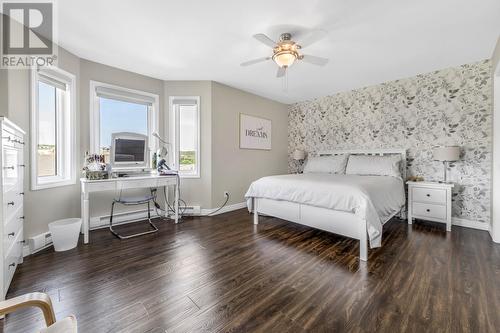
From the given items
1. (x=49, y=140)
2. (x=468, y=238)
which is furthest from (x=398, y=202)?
(x=49, y=140)

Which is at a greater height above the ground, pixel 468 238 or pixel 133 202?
pixel 133 202

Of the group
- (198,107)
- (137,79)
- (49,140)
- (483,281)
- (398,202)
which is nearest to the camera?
(483,281)

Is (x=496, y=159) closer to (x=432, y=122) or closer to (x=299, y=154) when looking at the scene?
(x=432, y=122)

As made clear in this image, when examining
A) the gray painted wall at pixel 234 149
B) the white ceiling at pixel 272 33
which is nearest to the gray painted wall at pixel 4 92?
the white ceiling at pixel 272 33

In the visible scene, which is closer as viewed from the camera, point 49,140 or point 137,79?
point 49,140

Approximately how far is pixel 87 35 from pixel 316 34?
2.48 meters

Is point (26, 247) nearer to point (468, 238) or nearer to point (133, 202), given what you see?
point (133, 202)

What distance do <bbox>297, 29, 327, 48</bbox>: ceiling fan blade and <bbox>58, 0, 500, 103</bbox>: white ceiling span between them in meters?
0.08

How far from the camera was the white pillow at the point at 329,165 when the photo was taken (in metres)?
3.99

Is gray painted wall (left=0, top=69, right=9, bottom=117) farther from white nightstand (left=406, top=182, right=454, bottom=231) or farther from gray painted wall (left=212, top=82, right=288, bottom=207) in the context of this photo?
white nightstand (left=406, top=182, right=454, bottom=231)

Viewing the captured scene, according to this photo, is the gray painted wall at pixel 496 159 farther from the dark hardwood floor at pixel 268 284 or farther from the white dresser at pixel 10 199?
the white dresser at pixel 10 199

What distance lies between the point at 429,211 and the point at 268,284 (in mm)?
2854

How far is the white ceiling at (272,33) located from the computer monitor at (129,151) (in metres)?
1.06

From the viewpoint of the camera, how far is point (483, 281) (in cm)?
179
